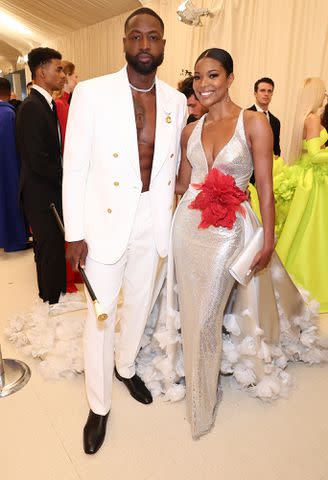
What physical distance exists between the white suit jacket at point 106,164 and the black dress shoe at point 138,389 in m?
0.93

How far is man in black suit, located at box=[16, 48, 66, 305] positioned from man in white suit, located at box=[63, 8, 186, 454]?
1.43 metres

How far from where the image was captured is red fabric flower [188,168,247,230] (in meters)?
1.95

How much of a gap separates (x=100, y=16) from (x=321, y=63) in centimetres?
733

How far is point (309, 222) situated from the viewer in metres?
3.47

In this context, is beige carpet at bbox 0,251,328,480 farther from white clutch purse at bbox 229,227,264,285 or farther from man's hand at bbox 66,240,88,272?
man's hand at bbox 66,240,88,272

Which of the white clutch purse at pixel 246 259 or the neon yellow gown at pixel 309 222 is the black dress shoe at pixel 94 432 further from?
the neon yellow gown at pixel 309 222

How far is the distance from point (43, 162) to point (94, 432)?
2.02m

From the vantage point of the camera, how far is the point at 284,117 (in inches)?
255

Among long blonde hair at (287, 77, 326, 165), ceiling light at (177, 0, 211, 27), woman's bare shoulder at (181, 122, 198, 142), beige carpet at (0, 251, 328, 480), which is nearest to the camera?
beige carpet at (0, 251, 328, 480)

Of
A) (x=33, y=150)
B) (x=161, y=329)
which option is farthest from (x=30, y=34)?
(x=161, y=329)

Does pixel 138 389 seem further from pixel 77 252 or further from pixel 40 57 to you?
pixel 40 57

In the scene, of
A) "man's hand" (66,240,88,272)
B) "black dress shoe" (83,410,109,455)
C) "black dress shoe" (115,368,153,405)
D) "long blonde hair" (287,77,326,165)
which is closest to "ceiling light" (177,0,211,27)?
"long blonde hair" (287,77,326,165)

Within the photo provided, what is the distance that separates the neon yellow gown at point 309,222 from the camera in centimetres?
345

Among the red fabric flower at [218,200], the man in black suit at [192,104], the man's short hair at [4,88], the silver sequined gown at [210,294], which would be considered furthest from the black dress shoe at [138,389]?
the man's short hair at [4,88]
